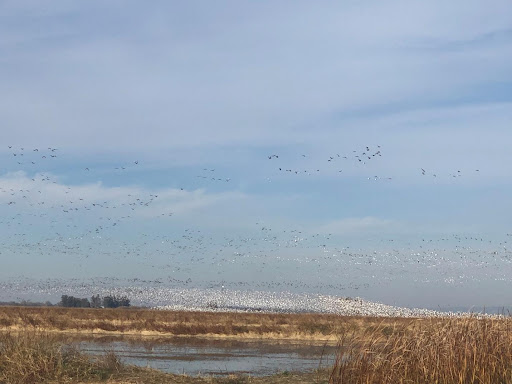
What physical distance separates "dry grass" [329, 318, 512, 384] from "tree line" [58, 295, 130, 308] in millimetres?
97717

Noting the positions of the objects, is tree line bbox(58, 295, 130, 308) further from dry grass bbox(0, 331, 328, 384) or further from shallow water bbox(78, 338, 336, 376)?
dry grass bbox(0, 331, 328, 384)

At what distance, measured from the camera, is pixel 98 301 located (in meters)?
120

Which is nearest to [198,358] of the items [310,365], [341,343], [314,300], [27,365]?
[310,365]

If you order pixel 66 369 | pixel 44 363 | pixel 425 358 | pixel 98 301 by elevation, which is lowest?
pixel 98 301

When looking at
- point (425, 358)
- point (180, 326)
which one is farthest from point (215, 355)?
point (425, 358)

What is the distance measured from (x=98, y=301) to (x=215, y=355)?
91.6 meters

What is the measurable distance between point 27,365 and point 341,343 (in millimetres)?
8710

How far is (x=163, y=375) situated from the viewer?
19.6 meters

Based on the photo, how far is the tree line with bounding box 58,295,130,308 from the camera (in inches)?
4505

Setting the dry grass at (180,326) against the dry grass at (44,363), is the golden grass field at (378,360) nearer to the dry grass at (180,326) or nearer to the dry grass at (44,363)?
the dry grass at (44,363)

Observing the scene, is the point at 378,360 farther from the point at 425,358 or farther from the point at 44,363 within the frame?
the point at 44,363

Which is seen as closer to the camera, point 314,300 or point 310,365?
point 310,365

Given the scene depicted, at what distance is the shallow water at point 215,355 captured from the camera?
86.1 ft

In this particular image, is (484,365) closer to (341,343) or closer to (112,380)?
(341,343)
